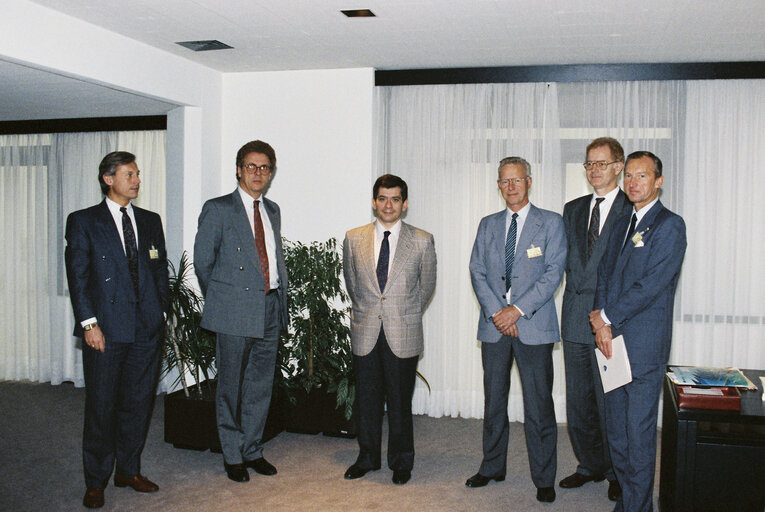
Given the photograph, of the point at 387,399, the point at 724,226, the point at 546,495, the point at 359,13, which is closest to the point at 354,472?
the point at 387,399

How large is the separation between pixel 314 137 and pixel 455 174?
4.26 feet

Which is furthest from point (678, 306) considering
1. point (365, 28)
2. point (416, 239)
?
point (365, 28)

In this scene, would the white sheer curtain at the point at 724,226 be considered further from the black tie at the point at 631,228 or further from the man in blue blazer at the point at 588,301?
the black tie at the point at 631,228

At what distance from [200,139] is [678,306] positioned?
14.2 ft

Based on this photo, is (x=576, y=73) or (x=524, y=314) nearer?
(x=524, y=314)

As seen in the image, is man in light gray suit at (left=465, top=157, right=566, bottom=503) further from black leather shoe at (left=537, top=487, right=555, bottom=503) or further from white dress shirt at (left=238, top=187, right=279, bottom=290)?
white dress shirt at (left=238, top=187, right=279, bottom=290)

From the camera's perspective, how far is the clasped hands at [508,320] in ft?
12.8

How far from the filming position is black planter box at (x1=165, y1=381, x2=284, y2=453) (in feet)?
15.9

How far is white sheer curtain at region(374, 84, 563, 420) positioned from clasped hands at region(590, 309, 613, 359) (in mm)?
2256

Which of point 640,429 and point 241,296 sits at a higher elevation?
point 241,296

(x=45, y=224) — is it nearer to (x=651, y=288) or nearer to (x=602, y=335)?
(x=602, y=335)

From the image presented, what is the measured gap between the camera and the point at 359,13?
4.21m

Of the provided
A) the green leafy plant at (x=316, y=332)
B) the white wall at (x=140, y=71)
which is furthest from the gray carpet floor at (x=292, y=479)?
the white wall at (x=140, y=71)

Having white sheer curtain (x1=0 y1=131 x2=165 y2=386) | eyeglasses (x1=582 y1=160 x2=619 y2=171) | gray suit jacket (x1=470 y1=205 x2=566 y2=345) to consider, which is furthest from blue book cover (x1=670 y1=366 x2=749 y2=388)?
white sheer curtain (x1=0 y1=131 x2=165 y2=386)
